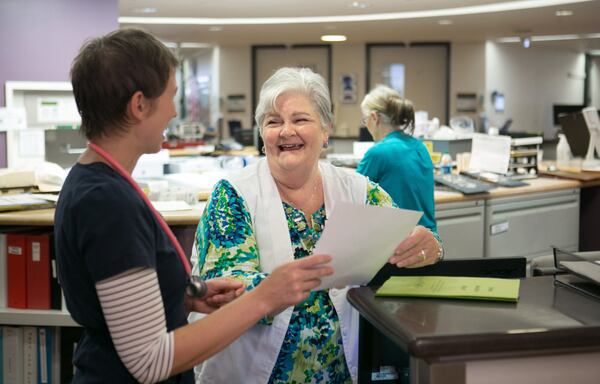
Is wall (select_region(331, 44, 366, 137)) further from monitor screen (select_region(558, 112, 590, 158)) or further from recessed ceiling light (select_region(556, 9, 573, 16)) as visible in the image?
monitor screen (select_region(558, 112, 590, 158))

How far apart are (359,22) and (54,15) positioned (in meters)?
6.52

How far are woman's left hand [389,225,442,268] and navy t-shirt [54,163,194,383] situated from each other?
1.94 feet

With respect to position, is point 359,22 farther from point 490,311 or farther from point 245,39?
point 490,311

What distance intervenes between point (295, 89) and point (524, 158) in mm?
4565

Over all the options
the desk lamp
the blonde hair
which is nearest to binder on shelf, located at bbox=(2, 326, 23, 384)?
the blonde hair

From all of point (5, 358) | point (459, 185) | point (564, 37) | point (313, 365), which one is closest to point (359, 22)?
point (564, 37)

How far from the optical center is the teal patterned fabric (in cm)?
195

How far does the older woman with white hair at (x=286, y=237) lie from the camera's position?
196 centimetres

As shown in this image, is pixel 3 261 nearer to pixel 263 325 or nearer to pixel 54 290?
pixel 54 290

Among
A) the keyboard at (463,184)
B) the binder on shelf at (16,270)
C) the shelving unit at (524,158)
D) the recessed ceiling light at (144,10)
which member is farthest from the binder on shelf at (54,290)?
the recessed ceiling light at (144,10)

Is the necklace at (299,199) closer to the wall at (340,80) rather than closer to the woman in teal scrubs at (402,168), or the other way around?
the woman in teal scrubs at (402,168)

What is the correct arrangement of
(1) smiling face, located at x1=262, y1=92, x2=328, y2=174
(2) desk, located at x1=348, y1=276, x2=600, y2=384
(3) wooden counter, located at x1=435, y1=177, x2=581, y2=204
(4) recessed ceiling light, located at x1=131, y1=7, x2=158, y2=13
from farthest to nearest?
(4) recessed ceiling light, located at x1=131, y1=7, x2=158, y2=13
(3) wooden counter, located at x1=435, y1=177, x2=581, y2=204
(1) smiling face, located at x1=262, y1=92, x2=328, y2=174
(2) desk, located at x1=348, y1=276, x2=600, y2=384

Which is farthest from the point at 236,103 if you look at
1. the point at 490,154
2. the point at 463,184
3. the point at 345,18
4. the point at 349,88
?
the point at 463,184

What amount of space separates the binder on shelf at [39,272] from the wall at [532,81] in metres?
11.9
